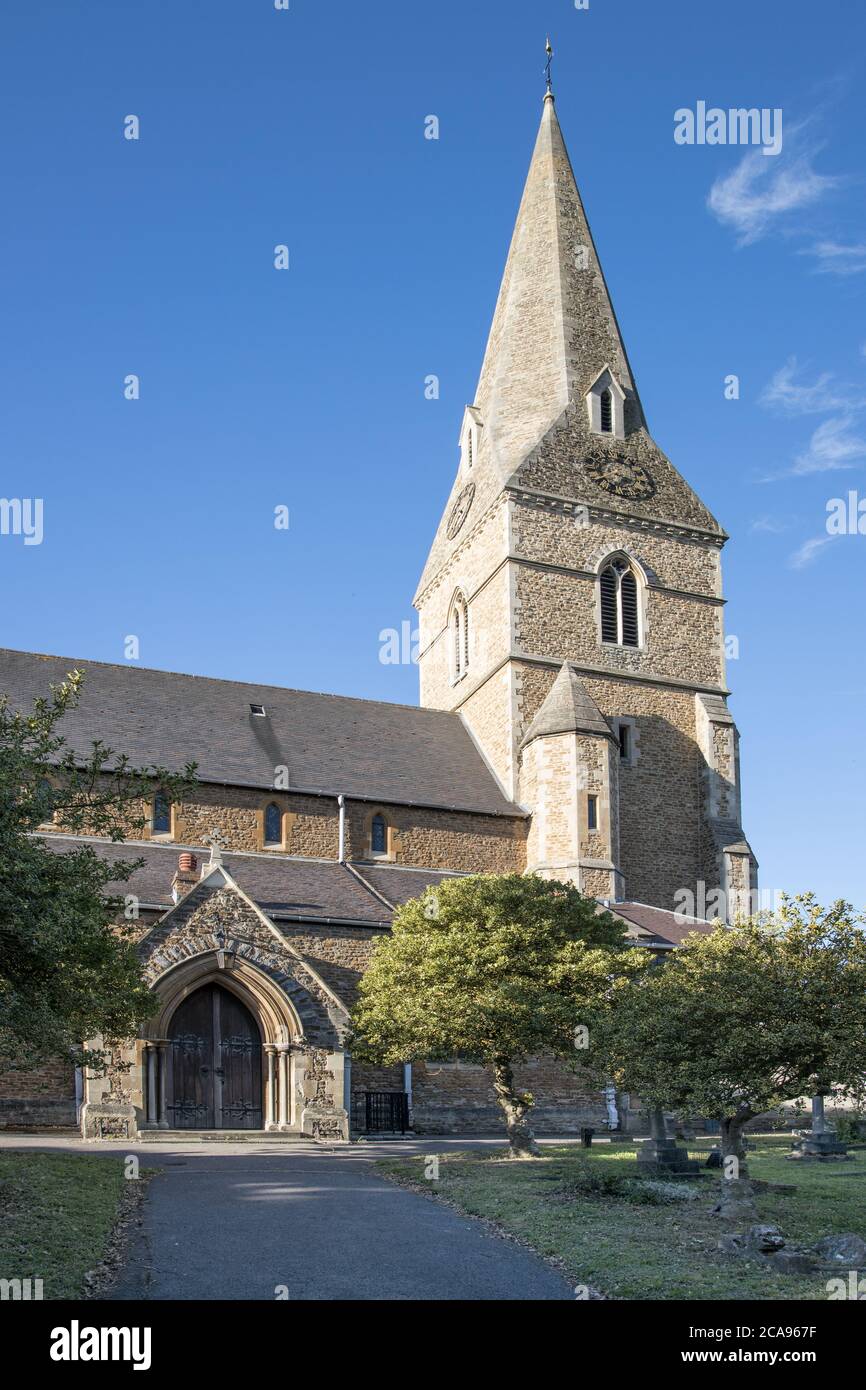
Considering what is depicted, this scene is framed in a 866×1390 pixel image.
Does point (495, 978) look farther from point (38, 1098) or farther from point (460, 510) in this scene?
point (460, 510)

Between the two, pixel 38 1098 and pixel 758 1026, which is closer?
pixel 758 1026

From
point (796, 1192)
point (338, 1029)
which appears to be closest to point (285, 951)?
point (338, 1029)

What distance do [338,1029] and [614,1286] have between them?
1523 centimetres

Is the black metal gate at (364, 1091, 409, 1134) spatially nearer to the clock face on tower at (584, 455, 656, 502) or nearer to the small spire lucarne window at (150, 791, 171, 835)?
the small spire lucarne window at (150, 791, 171, 835)

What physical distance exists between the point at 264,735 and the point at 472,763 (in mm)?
6820

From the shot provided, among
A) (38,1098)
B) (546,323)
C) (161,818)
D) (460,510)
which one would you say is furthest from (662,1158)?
(546,323)

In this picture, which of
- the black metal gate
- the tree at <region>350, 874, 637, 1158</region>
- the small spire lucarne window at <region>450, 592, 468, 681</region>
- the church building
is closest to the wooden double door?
the church building

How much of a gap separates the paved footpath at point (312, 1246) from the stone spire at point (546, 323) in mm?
29208

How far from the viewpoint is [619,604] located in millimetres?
41125

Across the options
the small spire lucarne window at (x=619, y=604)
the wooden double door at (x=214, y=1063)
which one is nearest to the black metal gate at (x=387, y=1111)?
the wooden double door at (x=214, y=1063)

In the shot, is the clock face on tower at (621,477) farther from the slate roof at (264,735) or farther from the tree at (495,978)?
the tree at (495,978)

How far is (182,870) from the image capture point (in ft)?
90.3

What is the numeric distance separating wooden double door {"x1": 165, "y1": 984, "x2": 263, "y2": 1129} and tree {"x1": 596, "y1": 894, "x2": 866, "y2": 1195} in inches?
479

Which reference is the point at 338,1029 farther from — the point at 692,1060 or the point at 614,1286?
the point at 614,1286
